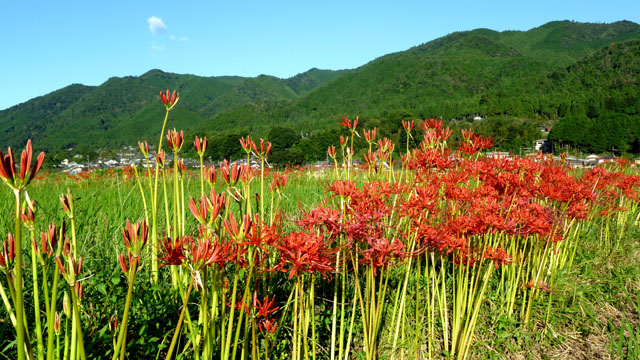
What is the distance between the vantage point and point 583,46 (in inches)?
5728

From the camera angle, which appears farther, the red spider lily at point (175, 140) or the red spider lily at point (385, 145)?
the red spider lily at point (385, 145)

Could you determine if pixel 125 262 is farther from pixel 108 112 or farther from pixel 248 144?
pixel 108 112

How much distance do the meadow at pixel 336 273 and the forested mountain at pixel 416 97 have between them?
9.15 m

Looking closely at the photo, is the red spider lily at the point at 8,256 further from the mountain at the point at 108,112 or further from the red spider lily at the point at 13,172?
the mountain at the point at 108,112

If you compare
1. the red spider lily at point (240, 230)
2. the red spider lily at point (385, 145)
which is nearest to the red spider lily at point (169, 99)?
the red spider lily at point (240, 230)

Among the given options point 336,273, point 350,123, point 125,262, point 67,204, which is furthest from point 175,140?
point 350,123

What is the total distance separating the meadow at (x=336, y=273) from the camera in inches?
45.0

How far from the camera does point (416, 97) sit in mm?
99812

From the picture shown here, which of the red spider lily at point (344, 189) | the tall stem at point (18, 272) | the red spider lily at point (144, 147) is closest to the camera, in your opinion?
the tall stem at point (18, 272)

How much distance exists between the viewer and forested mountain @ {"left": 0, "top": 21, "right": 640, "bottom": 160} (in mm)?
64625

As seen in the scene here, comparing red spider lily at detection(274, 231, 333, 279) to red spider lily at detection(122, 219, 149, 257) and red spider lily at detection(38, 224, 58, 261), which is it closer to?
red spider lily at detection(122, 219, 149, 257)

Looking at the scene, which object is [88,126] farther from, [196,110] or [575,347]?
[575,347]

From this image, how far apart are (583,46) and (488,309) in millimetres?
188065

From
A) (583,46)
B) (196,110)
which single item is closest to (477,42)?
(583,46)
